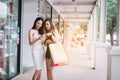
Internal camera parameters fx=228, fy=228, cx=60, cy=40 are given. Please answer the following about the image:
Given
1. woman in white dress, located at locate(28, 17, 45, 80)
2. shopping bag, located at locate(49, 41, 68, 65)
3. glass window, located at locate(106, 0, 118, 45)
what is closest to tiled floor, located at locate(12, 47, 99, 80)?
woman in white dress, located at locate(28, 17, 45, 80)

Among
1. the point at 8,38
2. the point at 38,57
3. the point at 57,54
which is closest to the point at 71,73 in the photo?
the point at 8,38

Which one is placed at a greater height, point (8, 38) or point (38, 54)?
point (8, 38)

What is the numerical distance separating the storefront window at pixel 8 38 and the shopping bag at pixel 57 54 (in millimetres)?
1321

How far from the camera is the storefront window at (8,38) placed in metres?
5.44

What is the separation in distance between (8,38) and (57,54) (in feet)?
5.50

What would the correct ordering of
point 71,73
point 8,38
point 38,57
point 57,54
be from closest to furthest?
point 57,54, point 38,57, point 8,38, point 71,73

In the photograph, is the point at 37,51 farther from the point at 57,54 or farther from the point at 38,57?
the point at 57,54

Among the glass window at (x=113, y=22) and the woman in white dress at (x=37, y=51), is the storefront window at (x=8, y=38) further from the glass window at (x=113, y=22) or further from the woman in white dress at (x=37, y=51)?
the glass window at (x=113, y=22)

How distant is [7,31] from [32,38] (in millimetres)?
861

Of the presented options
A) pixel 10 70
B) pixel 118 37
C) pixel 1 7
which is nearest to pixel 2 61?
pixel 10 70

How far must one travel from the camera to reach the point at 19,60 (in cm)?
682

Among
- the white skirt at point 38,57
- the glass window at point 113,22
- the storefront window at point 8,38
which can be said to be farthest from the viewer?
the storefront window at point 8,38

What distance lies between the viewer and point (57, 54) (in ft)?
15.8

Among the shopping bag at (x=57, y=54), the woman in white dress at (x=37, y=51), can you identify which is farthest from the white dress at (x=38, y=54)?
the shopping bag at (x=57, y=54)
